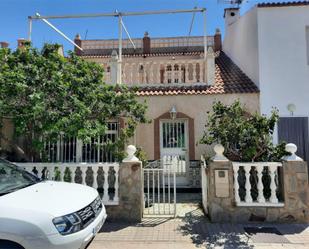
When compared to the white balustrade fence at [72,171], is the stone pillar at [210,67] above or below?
above

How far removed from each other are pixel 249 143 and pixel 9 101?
19.5ft

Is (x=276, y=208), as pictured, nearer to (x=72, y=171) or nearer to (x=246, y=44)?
(x=72, y=171)

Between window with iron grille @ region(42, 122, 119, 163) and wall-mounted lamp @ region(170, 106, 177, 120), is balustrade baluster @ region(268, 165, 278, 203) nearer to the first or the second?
wall-mounted lamp @ region(170, 106, 177, 120)

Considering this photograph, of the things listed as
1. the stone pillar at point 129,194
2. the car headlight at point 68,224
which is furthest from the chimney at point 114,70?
the car headlight at point 68,224

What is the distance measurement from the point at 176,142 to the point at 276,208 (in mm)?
4718

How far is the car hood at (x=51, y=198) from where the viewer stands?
3657 millimetres

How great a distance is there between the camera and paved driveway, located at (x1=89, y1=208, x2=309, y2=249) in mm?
5289

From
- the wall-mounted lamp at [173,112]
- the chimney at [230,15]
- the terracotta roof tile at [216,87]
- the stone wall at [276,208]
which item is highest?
the chimney at [230,15]

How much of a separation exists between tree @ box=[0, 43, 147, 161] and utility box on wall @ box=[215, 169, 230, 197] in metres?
2.86

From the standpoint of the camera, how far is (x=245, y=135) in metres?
6.88

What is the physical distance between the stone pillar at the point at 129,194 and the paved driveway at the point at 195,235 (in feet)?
0.69

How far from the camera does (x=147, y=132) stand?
34.4ft

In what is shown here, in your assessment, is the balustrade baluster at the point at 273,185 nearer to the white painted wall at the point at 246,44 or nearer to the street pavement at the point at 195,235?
the street pavement at the point at 195,235

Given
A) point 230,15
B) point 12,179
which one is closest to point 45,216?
point 12,179
